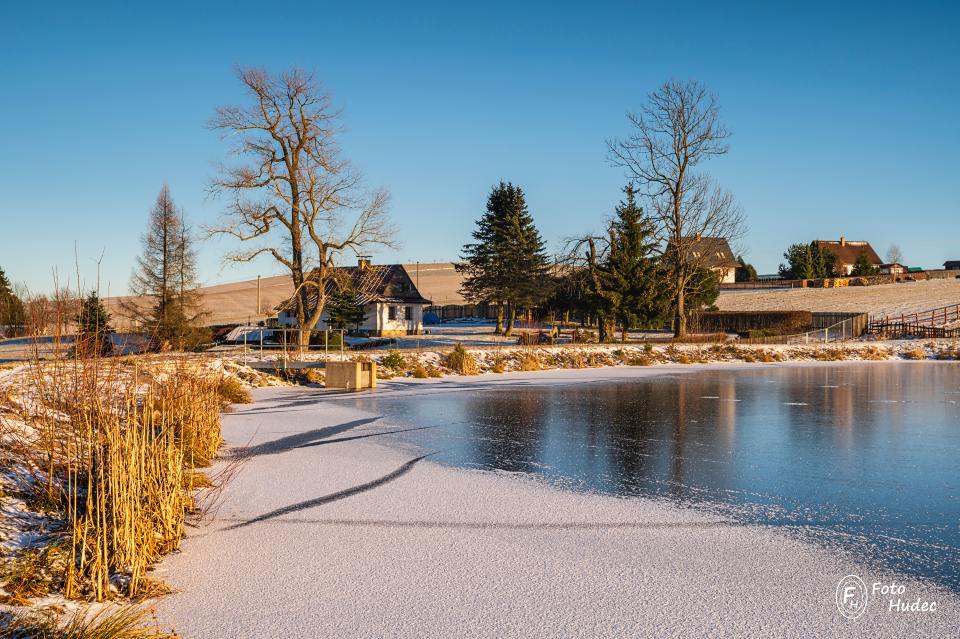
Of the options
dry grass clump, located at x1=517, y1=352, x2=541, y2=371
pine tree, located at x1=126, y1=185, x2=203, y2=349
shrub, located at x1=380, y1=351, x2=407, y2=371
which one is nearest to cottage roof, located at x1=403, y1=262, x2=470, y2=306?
pine tree, located at x1=126, y1=185, x2=203, y2=349

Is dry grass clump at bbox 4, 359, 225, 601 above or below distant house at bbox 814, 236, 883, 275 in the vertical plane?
below

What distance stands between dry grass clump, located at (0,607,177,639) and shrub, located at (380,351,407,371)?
19715mm

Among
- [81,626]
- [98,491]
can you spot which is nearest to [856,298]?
[98,491]

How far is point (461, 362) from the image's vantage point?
85.1ft

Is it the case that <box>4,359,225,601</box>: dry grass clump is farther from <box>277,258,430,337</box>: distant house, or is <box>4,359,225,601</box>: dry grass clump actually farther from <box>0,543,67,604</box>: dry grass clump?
<box>277,258,430,337</box>: distant house

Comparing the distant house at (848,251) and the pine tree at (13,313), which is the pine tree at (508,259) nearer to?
the pine tree at (13,313)

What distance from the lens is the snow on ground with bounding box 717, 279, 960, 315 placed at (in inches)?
2372

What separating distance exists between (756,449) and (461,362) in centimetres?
1606

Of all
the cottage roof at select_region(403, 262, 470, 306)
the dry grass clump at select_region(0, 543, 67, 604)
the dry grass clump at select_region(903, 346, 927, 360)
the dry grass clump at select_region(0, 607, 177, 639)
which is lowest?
the dry grass clump at select_region(903, 346, 927, 360)

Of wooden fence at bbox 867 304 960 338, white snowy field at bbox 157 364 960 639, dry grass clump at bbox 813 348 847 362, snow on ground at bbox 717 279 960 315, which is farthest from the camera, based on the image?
snow on ground at bbox 717 279 960 315

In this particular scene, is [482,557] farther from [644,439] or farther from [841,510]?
[644,439]

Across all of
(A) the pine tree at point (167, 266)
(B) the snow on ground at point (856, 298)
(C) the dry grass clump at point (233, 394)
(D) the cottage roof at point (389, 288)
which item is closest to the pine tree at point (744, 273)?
(B) the snow on ground at point (856, 298)

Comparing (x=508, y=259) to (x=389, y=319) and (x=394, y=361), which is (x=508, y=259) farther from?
(x=394, y=361)

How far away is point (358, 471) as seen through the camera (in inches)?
348
